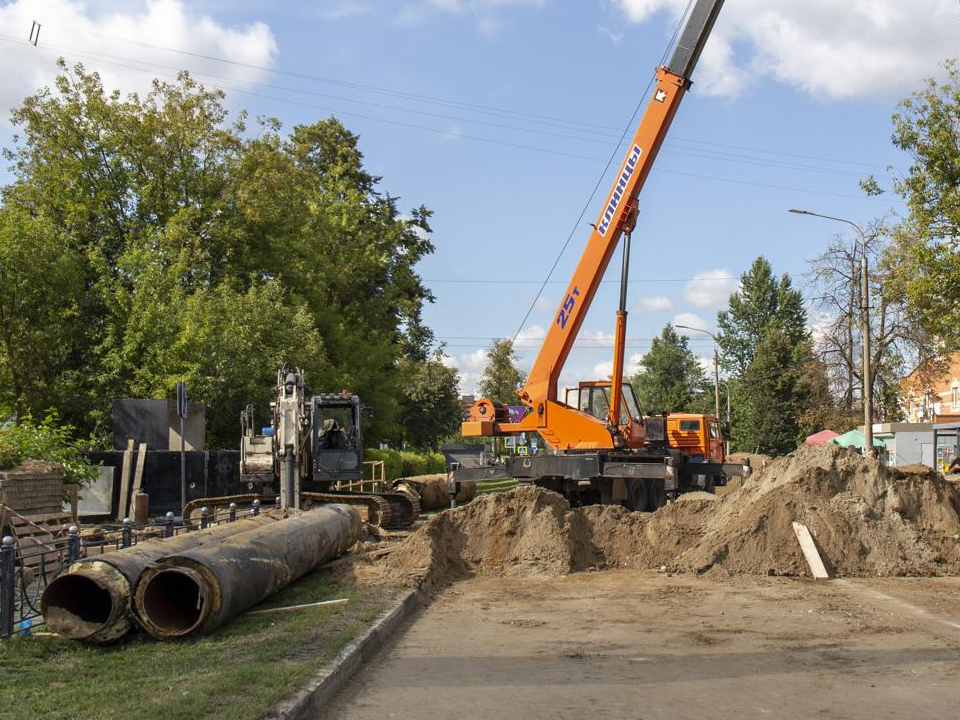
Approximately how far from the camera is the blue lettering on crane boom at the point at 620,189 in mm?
19953

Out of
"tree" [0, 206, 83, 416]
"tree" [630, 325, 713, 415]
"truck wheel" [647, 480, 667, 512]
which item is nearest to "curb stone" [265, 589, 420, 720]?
"truck wheel" [647, 480, 667, 512]

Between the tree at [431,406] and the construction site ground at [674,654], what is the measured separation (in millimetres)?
48047

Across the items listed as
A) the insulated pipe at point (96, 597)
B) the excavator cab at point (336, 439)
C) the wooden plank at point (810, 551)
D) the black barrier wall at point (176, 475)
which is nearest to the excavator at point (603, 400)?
the excavator cab at point (336, 439)

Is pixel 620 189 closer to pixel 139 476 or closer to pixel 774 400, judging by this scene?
pixel 139 476

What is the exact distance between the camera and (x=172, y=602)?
29.8 feet

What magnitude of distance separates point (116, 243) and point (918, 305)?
26.7 meters

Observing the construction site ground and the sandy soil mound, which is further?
the sandy soil mound

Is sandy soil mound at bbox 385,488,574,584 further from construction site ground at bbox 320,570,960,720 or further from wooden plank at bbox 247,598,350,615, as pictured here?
wooden plank at bbox 247,598,350,615

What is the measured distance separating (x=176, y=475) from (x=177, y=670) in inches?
634

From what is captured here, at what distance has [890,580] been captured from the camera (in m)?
13.2

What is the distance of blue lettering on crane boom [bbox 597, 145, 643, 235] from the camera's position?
19953 millimetres

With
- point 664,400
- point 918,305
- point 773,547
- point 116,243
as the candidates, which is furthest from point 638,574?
point 664,400

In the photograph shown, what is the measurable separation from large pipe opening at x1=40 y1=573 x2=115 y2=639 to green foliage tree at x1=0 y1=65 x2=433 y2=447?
2017 centimetres

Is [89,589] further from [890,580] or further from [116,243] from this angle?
[116,243]
